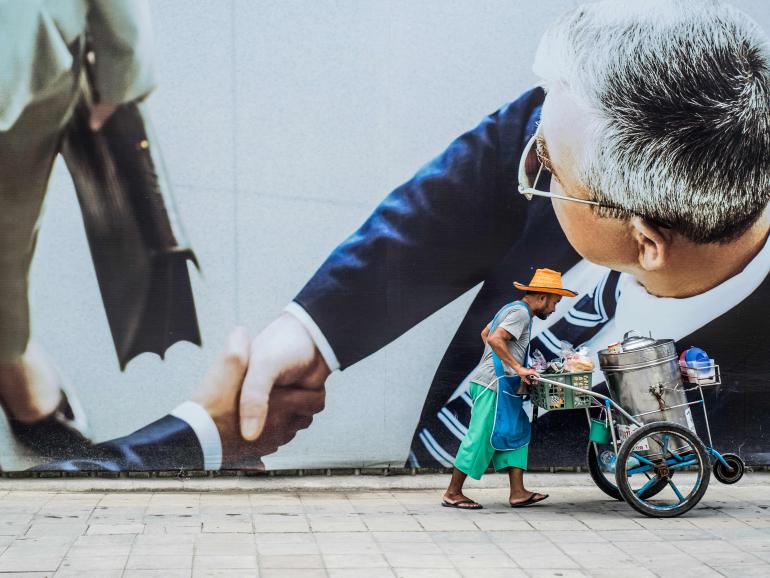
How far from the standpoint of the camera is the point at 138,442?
8219mm

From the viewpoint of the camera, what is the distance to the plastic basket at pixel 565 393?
745 centimetres

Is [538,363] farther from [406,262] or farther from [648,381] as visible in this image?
[406,262]

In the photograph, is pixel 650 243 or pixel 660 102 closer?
pixel 660 102

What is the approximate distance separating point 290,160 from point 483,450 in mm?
2652

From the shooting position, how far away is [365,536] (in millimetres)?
6832

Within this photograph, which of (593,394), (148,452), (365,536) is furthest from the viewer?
(148,452)

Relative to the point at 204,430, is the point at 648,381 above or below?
above

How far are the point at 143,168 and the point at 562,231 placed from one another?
330cm

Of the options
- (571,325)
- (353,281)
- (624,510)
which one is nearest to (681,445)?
(624,510)

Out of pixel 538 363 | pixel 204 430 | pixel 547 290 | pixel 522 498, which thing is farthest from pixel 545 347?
pixel 204 430

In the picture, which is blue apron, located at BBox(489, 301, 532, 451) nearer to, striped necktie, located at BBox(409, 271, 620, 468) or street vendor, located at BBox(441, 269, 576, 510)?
street vendor, located at BBox(441, 269, 576, 510)

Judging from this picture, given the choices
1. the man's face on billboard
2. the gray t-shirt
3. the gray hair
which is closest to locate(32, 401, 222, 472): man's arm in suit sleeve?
the gray t-shirt

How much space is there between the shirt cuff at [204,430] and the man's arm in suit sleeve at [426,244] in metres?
1.10

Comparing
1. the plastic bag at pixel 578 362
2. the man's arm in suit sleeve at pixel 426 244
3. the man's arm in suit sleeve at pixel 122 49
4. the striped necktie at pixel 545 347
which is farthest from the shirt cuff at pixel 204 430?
the plastic bag at pixel 578 362
